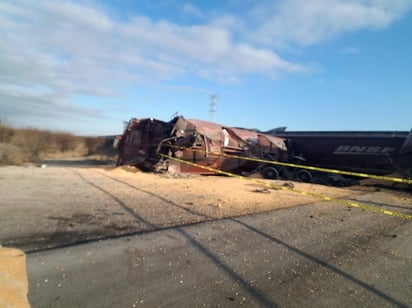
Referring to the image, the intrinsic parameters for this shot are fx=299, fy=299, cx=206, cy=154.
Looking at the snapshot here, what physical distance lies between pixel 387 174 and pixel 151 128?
12154 mm

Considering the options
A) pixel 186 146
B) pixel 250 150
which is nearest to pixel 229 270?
pixel 186 146

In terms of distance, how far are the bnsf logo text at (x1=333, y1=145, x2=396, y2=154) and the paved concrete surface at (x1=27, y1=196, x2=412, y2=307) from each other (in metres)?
11.8

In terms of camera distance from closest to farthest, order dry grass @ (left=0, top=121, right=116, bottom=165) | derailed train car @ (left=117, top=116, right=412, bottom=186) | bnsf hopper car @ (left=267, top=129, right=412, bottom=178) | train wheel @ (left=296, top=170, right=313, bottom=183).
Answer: derailed train car @ (left=117, top=116, right=412, bottom=186) → bnsf hopper car @ (left=267, top=129, right=412, bottom=178) → train wheel @ (left=296, top=170, right=313, bottom=183) → dry grass @ (left=0, top=121, right=116, bottom=165)

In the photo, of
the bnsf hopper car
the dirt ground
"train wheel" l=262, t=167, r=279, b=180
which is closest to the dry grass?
the dirt ground

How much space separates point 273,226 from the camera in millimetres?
5668

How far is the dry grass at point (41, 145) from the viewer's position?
61.5ft

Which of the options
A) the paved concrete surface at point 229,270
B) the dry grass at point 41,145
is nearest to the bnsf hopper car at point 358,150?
the paved concrete surface at point 229,270

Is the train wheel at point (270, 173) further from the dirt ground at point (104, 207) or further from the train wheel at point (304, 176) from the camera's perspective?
the dirt ground at point (104, 207)

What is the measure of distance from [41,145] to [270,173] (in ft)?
64.9

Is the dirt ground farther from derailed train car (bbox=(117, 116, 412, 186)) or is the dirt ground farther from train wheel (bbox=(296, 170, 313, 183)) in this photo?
train wheel (bbox=(296, 170, 313, 183))

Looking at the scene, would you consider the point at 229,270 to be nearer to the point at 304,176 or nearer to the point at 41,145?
the point at 304,176

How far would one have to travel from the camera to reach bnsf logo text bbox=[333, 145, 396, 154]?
15617 mm

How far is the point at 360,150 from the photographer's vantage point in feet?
54.3

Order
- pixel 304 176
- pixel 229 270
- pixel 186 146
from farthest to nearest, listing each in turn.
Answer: pixel 304 176 < pixel 186 146 < pixel 229 270
